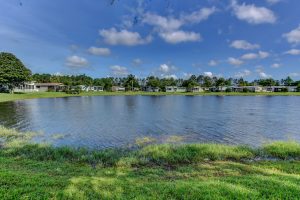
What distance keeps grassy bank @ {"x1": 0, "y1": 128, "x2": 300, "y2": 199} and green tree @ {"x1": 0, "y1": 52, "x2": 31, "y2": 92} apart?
60.9m

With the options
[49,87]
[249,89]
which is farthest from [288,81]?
[49,87]

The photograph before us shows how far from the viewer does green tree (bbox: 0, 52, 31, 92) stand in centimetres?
6857

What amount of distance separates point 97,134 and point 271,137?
13.8 metres

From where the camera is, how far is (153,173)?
29.9 feet

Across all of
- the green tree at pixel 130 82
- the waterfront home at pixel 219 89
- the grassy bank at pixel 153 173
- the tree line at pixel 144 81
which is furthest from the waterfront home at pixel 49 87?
the grassy bank at pixel 153 173

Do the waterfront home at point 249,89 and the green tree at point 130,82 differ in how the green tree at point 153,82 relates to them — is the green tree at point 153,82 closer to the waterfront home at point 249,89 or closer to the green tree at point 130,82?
the green tree at point 130,82

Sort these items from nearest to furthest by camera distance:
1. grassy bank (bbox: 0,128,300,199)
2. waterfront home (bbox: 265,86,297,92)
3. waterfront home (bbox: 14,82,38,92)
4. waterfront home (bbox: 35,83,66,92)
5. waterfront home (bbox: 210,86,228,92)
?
grassy bank (bbox: 0,128,300,199), waterfront home (bbox: 14,82,38,92), waterfront home (bbox: 35,83,66,92), waterfront home (bbox: 265,86,297,92), waterfront home (bbox: 210,86,228,92)

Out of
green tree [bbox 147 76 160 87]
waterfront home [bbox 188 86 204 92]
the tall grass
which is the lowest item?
the tall grass

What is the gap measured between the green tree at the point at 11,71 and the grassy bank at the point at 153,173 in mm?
60889

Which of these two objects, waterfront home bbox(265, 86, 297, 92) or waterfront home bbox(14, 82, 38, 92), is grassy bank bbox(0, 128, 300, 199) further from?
waterfront home bbox(265, 86, 297, 92)

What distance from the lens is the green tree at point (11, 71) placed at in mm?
68575

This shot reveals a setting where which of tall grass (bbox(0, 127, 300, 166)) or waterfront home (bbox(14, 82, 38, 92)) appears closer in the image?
tall grass (bbox(0, 127, 300, 166))

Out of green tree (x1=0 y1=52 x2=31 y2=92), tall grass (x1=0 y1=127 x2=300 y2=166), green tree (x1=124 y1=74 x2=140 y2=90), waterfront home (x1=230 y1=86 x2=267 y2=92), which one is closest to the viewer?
tall grass (x1=0 y1=127 x2=300 y2=166)

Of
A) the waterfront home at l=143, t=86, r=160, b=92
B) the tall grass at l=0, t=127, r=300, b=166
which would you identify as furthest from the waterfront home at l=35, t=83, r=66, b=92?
the tall grass at l=0, t=127, r=300, b=166
